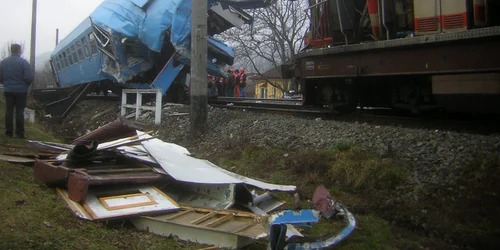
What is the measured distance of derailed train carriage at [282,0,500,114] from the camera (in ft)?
19.6

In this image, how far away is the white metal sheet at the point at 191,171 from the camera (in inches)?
175

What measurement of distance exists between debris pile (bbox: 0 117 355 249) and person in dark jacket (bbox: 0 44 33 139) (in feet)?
9.46

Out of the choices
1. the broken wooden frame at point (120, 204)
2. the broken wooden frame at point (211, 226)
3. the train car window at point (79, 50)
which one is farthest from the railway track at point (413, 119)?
the train car window at point (79, 50)

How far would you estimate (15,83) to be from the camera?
794 cm

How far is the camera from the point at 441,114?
25.3 ft

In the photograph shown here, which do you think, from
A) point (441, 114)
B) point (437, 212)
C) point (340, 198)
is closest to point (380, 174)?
point (340, 198)

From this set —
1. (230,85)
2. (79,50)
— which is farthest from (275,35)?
(79,50)

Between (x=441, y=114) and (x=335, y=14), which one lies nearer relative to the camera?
(x=441, y=114)

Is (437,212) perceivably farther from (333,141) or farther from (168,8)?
(168,8)

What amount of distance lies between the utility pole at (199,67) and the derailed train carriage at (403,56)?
204cm

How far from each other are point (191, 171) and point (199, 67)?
4.27 metres

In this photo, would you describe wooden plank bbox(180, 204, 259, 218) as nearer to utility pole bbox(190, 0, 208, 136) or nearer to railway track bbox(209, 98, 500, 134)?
railway track bbox(209, 98, 500, 134)

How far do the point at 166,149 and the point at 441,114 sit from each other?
16.2 ft

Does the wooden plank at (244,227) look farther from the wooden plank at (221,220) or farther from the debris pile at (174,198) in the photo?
the wooden plank at (221,220)
